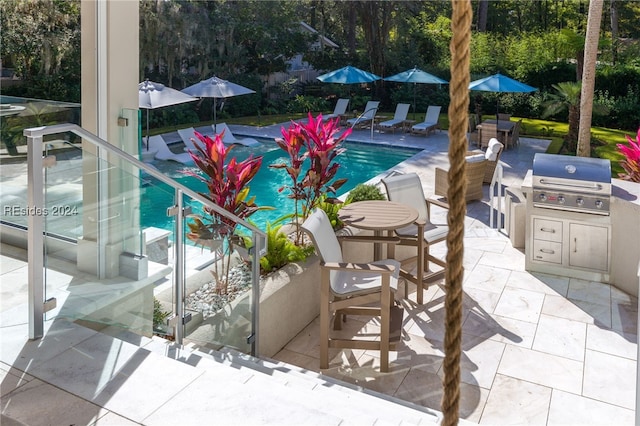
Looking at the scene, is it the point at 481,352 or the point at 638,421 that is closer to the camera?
the point at 638,421

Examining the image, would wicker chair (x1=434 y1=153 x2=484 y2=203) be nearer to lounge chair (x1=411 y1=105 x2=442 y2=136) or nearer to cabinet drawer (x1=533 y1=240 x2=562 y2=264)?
cabinet drawer (x1=533 y1=240 x2=562 y2=264)

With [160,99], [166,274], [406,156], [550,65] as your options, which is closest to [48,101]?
[166,274]

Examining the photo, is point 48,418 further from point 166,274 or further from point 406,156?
point 406,156

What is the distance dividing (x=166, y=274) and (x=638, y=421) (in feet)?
9.78

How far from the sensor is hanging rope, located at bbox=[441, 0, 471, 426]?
834 mm

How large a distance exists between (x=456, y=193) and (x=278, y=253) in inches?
181

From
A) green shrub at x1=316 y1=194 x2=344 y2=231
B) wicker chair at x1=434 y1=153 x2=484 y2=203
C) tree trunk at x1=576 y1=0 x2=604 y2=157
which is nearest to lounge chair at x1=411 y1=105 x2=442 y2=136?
tree trunk at x1=576 y1=0 x2=604 y2=157

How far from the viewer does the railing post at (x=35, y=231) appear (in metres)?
3.39

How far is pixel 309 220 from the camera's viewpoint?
480cm

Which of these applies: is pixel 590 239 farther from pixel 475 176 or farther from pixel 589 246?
pixel 475 176

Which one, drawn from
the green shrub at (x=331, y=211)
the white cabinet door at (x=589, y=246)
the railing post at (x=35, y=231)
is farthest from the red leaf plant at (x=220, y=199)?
the white cabinet door at (x=589, y=246)

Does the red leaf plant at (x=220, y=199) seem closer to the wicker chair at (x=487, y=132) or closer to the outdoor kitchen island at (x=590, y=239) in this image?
the outdoor kitchen island at (x=590, y=239)

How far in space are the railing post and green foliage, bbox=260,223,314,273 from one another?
6.90 ft

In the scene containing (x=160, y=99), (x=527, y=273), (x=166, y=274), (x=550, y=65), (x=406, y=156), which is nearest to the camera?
(x=166, y=274)
